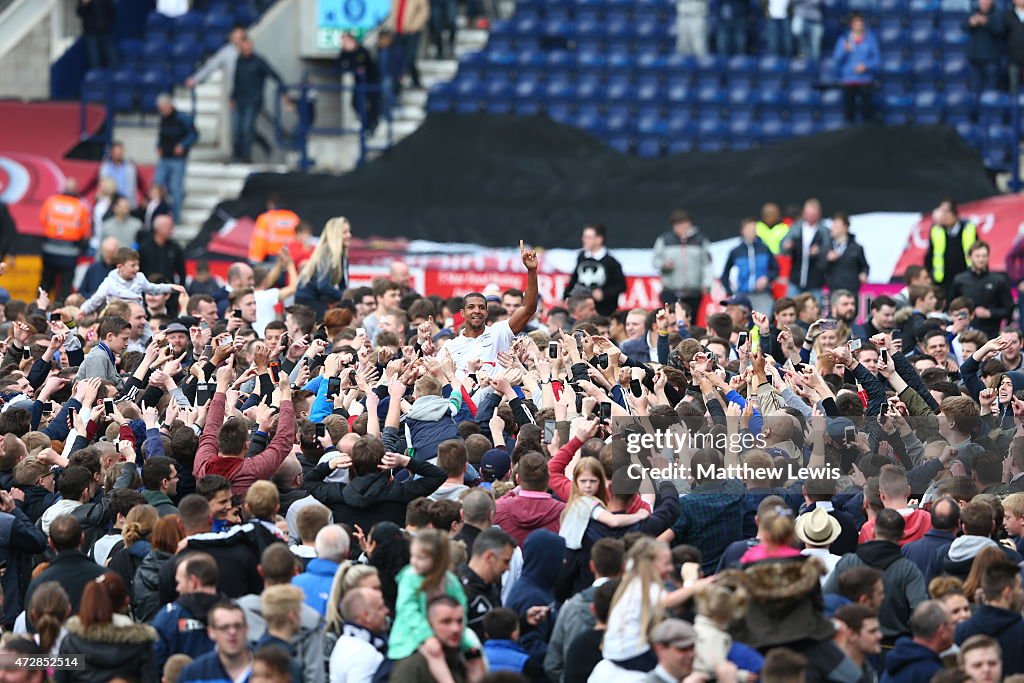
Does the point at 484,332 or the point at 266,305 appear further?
the point at 266,305

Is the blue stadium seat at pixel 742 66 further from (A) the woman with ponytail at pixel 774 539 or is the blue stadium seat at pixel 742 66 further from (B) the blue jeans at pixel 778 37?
(A) the woman with ponytail at pixel 774 539

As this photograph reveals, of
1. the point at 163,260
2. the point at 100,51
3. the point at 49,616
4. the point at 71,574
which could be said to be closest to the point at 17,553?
the point at 71,574

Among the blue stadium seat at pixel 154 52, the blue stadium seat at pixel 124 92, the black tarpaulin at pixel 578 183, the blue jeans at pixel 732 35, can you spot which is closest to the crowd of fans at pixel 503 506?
the black tarpaulin at pixel 578 183

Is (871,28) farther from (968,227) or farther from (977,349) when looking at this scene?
(977,349)

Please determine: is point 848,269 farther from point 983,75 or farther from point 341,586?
point 341,586

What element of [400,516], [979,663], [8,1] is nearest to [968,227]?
[400,516]

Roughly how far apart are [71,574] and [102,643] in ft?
3.09

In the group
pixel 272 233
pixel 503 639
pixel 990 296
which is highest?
pixel 503 639

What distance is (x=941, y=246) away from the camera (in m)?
19.2

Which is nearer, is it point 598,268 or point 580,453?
point 580,453

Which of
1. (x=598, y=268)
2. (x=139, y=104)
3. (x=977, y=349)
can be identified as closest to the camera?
(x=977, y=349)

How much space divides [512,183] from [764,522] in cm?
1553

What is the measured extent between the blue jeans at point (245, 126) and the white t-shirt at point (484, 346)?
13183 mm

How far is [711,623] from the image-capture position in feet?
24.4
